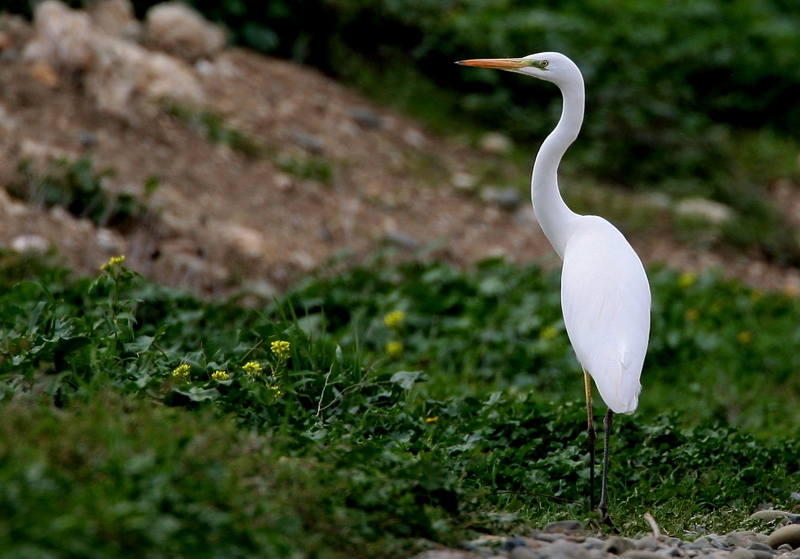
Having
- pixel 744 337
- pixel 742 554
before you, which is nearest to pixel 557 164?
pixel 742 554

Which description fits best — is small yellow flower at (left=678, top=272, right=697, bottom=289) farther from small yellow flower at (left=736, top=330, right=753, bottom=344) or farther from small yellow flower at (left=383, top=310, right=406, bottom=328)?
small yellow flower at (left=383, top=310, right=406, bottom=328)

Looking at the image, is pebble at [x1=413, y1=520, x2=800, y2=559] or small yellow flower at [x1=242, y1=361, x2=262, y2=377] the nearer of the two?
pebble at [x1=413, y1=520, x2=800, y2=559]

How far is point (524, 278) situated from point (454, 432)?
3.14m

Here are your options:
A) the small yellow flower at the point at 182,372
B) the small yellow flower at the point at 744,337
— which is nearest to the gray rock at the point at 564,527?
the small yellow flower at the point at 182,372

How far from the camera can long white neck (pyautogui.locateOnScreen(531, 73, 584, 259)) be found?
14.2 ft

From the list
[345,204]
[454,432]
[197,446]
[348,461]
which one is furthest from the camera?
[345,204]

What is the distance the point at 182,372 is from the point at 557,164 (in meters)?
1.82

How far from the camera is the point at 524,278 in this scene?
23.7 feet

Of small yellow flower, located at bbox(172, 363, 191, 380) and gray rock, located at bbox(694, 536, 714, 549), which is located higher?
small yellow flower, located at bbox(172, 363, 191, 380)


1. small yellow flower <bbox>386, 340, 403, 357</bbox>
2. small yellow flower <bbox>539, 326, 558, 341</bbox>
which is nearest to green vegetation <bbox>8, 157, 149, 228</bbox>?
small yellow flower <bbox>386, 340, 403, 357</bbox>

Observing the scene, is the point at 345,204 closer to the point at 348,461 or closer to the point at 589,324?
the point at 589,324

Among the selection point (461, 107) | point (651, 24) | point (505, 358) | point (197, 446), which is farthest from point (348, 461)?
point (651, 24)

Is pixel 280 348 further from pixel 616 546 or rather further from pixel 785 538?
pixel 785 538

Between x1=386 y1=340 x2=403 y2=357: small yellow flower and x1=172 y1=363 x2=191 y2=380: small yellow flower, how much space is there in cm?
231
